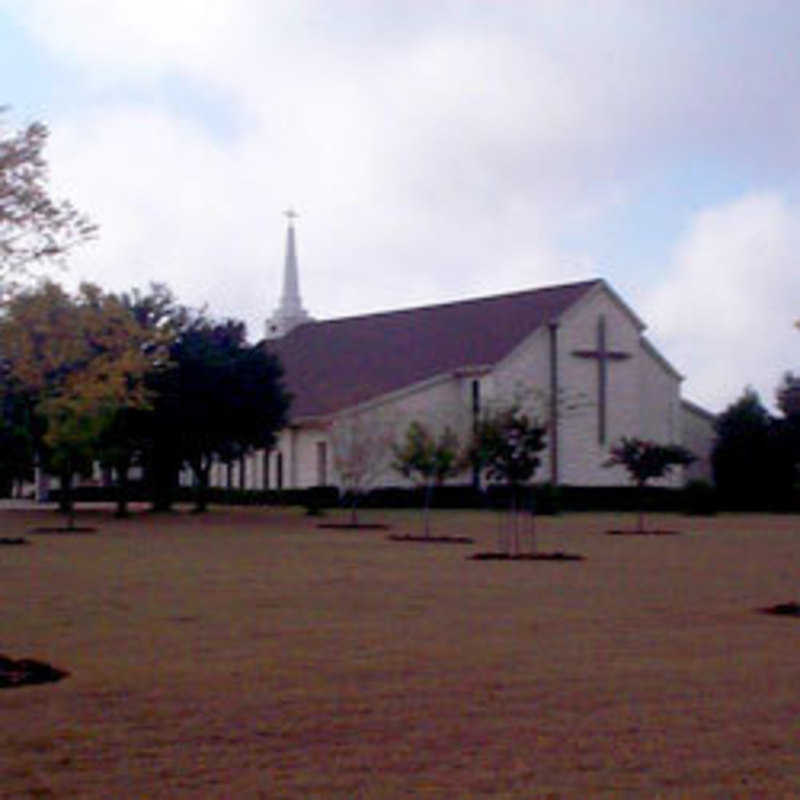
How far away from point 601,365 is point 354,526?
95.2ft

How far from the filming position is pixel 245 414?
59.3 metres

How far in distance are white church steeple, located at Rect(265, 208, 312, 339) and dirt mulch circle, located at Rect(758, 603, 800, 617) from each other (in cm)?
7403

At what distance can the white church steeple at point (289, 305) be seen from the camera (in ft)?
313

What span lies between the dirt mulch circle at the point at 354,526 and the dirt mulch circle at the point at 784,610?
87.6ft

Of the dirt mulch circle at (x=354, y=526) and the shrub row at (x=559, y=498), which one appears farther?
the shrub row at (x=559, y=498)

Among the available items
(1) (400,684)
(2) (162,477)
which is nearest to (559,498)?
(2) (162,477)

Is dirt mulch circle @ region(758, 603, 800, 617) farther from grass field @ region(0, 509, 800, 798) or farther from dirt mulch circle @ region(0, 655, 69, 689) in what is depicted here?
dirt mulch circle @ region(0, 655, 69, 689)

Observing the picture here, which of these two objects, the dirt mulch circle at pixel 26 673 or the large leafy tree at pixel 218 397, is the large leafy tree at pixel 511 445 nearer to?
the dirt mulch circle at pixel 26 673

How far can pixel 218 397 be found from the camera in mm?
58312

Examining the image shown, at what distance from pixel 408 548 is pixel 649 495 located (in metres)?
33.1

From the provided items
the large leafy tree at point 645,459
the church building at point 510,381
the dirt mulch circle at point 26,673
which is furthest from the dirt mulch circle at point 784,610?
the church building at point 510,381

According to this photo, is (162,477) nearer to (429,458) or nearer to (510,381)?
Answer: (510,381)

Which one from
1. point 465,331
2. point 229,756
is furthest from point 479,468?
point 465,331

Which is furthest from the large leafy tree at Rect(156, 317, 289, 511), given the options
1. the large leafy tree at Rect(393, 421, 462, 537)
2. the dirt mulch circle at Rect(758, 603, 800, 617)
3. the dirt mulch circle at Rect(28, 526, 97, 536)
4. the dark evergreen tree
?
the dirt mulch circle at Rect(758, 603, 800, 617)
